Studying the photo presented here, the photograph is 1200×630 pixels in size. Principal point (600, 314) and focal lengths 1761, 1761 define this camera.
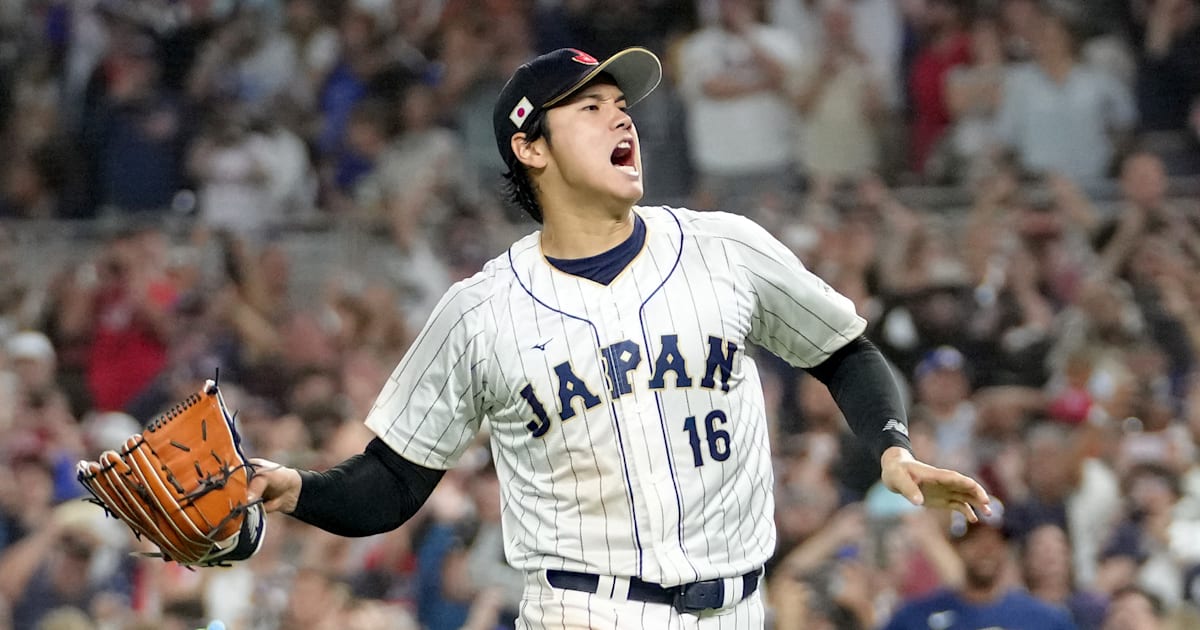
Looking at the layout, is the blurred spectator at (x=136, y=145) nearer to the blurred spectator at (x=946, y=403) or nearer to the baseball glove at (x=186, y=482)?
the blurred spectator at (x=946, y=403)

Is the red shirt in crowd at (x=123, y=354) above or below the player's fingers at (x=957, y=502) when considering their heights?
below

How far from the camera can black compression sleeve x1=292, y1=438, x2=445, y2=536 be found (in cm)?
377

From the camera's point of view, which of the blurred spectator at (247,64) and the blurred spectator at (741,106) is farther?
the blurred spectator at (247,64)

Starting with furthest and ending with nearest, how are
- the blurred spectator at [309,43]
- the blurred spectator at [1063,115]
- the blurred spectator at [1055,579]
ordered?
the blurred spectator at [309,43]
the blurred spectator at [1063,115]
the blurred spectator at [1055,579]

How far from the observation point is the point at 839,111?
Answer: 9664mm

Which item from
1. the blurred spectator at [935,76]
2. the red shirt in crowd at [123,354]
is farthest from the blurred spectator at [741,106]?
the red shirt in crowd at [123,354]

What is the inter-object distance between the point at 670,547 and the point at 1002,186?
5545 mm

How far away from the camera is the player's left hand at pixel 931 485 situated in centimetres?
346

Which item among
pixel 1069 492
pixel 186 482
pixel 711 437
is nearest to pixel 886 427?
pixel 711 437

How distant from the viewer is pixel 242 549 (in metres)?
3.63

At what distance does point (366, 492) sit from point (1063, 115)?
6399mm

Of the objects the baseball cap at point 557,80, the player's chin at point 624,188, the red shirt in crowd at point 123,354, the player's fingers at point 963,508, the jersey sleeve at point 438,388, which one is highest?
the baseball cap at point 557,80

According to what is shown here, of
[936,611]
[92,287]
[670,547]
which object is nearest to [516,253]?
[670,547]

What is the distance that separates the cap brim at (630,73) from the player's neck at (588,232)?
264 mm
